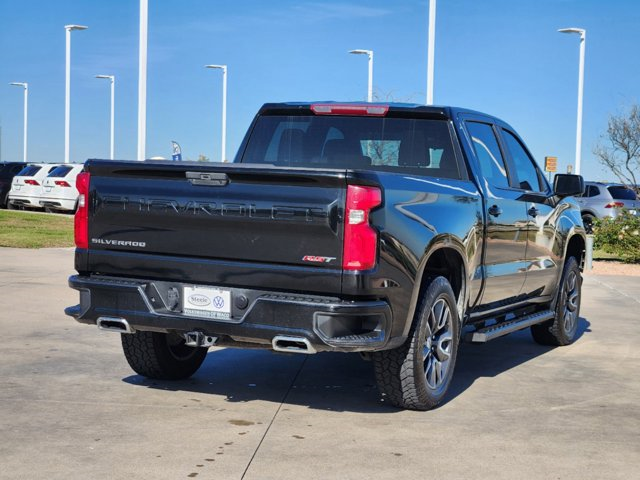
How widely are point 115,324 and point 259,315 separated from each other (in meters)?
0.98

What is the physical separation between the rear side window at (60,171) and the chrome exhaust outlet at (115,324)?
26.6 m

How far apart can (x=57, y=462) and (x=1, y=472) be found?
29 cm

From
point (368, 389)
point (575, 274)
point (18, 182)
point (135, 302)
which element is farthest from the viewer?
point (18, 182)

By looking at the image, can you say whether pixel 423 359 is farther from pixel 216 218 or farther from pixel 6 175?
pixel 6 175

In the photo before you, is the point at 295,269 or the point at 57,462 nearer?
the point at 57,462

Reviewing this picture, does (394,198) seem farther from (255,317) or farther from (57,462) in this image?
(57,462)

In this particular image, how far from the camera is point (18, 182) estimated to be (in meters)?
32.9

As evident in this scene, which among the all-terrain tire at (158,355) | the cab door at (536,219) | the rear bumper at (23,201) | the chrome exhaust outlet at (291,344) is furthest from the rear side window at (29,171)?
the chrome exhaust outlet at (291,344)

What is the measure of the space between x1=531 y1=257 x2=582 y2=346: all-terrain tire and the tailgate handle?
448 cm

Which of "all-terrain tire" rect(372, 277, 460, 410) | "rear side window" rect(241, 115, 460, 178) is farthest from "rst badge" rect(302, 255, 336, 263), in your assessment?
"rear side window" rect(241, 115, 460, 178)

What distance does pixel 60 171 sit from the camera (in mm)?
31922

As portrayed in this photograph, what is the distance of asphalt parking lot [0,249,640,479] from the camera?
16.5ft

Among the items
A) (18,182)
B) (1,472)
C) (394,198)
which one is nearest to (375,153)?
(394,198)

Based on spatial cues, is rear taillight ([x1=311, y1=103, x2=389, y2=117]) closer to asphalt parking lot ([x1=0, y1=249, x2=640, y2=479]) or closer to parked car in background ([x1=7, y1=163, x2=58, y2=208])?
asphalt parking lot ([x1=0, y1=249, x2=640, y2=479])
